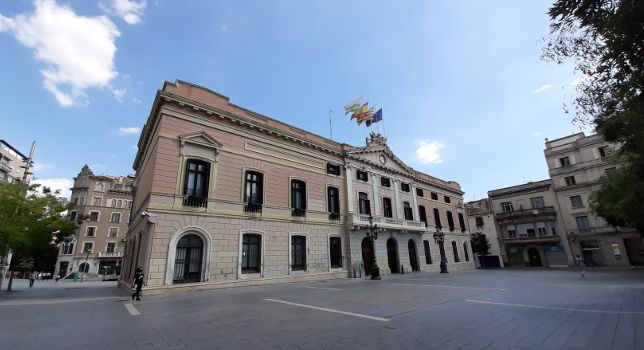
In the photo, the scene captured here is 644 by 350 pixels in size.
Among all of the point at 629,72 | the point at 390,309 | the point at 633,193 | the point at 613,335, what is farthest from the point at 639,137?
the point at 633,193

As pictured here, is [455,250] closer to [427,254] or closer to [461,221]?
[461,221]

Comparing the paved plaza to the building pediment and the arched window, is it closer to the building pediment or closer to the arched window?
the building pediment

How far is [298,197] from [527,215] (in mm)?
34500

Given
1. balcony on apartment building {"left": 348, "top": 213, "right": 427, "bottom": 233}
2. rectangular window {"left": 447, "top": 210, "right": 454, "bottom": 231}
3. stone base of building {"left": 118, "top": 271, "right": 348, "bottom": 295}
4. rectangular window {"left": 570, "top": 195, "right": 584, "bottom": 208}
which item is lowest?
stone base of building {"left": 118, "top": 271, "right": 348, "bottom": 295}

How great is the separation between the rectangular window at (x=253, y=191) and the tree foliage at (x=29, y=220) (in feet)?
36.0

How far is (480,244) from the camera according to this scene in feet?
132

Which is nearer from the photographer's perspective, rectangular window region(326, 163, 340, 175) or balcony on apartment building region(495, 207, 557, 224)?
rectangular window region(326, 163, 340, 175)

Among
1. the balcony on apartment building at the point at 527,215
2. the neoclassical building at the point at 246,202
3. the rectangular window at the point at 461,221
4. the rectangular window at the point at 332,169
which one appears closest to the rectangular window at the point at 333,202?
the neoclassical building at the point at 246,202

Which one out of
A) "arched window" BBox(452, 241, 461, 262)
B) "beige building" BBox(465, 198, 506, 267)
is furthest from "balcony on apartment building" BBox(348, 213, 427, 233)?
"beige building" BBox(465, 198, 506, 267)

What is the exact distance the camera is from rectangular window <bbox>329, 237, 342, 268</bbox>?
19680 mm

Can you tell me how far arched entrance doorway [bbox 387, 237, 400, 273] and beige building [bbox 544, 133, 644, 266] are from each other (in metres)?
25.4

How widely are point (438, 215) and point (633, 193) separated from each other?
20.5m

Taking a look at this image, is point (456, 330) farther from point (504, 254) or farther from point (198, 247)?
point (504, 254)

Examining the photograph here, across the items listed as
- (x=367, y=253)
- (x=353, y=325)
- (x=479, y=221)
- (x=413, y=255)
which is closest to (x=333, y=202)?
(x=367, y=253)
